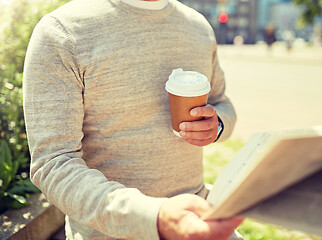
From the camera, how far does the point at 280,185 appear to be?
0.75 meters

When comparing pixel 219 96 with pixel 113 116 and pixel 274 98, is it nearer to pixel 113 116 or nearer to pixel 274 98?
pixel 113 116

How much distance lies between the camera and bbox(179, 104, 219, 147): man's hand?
4.11 ft

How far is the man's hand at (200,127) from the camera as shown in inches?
49.3

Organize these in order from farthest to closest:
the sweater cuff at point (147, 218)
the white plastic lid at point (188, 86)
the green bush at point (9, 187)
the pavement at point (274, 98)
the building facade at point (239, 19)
Result: the building facade at point (239, 19) < the pavement at point (274, 98) < the green bush at point (9, 187) < the white plastic lid at point (188, 86) < the sweater cuff at point (147, 218)

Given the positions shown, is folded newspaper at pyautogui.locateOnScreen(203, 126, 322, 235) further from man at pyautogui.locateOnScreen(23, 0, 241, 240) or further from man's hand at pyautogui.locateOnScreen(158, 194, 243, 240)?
man at pyautogui.locateOnScreen(23, 0, 241, 240)

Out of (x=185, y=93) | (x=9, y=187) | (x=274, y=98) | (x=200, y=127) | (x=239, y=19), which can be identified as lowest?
(x=239, y=19)

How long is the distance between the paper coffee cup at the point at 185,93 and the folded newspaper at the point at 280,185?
47 centimetres

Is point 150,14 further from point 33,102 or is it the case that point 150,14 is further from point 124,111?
point 33,102

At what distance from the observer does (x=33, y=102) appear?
44.6 inches

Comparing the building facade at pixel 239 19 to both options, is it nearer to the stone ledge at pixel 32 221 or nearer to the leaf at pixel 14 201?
the stone ledge at pixel 32 221

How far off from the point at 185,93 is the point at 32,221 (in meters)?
1.33

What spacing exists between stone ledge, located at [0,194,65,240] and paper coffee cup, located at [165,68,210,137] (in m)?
1.18

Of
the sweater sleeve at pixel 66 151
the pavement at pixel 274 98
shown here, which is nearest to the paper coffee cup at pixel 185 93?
the sweater sleeve at pixel 66 151

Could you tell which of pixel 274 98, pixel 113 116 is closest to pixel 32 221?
pixel 113 116
